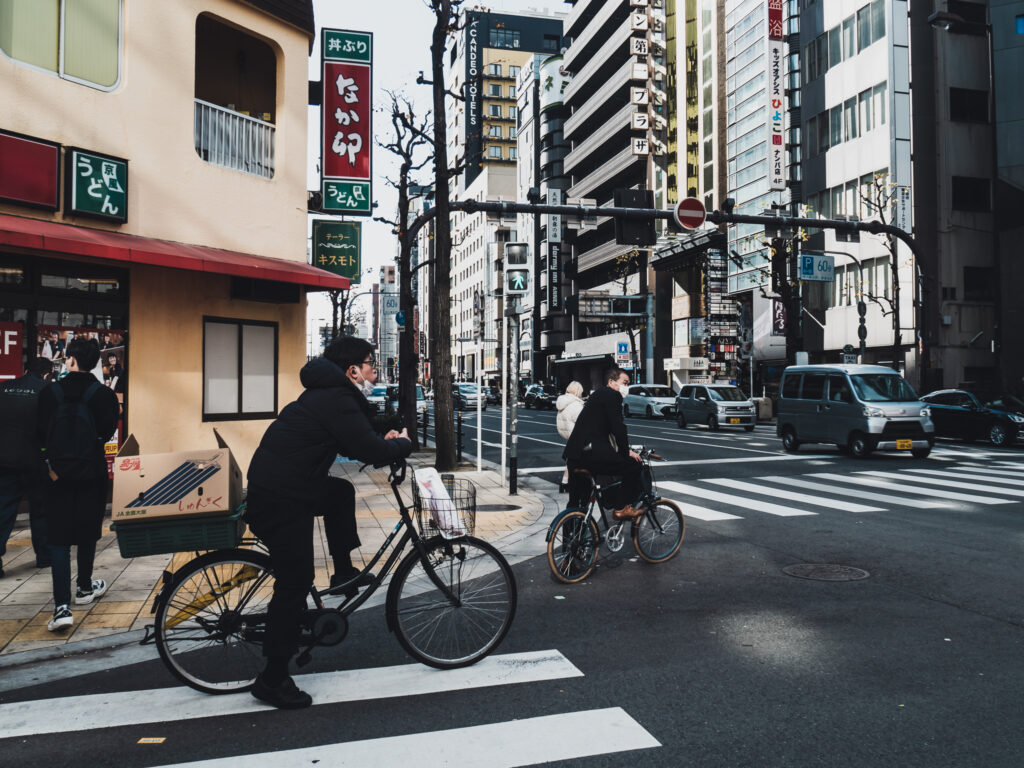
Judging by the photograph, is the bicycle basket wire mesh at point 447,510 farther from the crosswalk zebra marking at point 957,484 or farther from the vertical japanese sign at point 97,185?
the crosswalk zebra marking at point 957,484

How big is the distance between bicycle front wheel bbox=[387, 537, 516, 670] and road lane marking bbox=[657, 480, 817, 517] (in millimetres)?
6705

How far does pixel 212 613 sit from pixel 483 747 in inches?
65.9

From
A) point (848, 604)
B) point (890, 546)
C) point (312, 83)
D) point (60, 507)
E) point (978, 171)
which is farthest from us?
point (978, 171)

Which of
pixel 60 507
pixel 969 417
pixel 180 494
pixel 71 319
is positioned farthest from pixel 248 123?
pixel 969 417

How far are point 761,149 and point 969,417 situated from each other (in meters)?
28.8

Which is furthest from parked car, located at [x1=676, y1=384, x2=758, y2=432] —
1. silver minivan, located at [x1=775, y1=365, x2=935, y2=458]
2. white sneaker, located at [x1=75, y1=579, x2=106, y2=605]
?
white sneaker, located at [x1=75, y1=579, x2=106, y2=605]

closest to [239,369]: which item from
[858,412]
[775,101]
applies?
[858,412]

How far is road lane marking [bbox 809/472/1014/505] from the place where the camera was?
11.5 meters

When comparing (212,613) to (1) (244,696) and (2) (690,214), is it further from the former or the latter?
(2) (690,214)

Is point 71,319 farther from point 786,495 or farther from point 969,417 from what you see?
point 969,417

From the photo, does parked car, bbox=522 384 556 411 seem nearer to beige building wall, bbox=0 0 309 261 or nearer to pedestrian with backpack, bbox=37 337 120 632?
beige building wall, bbox=0 0 309 261

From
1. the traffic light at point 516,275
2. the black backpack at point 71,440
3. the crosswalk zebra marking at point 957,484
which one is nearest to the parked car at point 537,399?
the crosswalk zebra marking at point 957,484

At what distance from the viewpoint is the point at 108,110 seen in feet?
33.6

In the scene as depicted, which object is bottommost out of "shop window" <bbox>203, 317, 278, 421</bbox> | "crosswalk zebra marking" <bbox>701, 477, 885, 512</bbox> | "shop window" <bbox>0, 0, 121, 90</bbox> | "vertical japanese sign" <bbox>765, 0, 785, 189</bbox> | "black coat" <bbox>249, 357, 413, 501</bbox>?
"crosswalk zebra marking" <bbox>701, 477, 885, 512</bbox>
